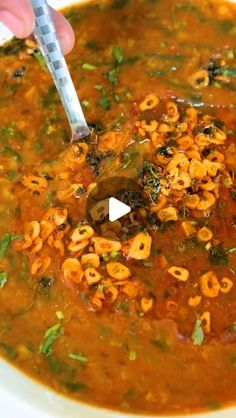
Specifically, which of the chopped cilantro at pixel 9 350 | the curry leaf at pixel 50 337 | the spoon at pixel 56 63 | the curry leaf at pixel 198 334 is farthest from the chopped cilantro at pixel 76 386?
the spoon at pixel 56 63

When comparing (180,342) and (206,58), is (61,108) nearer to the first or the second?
(206,58)

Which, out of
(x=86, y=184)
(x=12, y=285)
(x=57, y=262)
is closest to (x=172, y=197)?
(x=86, y=184)

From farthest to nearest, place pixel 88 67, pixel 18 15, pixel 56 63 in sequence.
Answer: pixel 88 67
pixel 56 63
pixel 18 15

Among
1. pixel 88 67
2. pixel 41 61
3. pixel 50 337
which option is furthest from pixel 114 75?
pixel 50 337

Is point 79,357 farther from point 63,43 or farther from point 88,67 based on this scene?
point 88,67

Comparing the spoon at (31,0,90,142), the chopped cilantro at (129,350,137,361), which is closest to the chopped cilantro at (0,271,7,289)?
the chopped cilantro at (129,350,137,361)

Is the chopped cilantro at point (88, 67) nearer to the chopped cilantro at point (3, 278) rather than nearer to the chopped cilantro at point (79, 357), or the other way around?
the chopped cilantro at point (3, 278)

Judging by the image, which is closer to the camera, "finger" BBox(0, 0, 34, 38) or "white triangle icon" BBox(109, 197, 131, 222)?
"finger" BBox(0, 0, 34, 38)

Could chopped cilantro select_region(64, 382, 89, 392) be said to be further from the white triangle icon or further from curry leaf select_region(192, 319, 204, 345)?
the white triangle icon

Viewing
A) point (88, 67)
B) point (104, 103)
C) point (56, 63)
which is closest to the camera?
→ point (56, 63)
